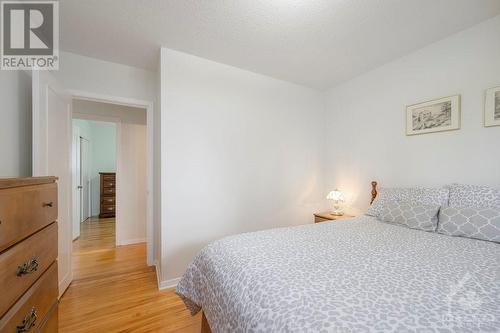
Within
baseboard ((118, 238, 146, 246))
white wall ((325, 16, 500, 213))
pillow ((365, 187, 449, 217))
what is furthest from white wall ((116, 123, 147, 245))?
pillow ((365, 187, 449, 217))

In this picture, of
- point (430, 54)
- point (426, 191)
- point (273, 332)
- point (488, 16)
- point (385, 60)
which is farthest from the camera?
point (385, 60)

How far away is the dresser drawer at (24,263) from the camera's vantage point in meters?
0.72

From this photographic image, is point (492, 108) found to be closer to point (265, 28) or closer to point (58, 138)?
point (265, 28)

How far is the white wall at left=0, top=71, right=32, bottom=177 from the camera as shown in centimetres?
134

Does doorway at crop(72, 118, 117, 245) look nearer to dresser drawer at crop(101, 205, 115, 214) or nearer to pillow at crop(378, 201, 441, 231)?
dresser drawer at crop(101, 205, 115, 214)

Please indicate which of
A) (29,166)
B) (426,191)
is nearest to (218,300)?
(29,166)

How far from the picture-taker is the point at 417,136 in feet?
7.48

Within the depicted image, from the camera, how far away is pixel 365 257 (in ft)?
3.83

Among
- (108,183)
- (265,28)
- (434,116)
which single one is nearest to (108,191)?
(108,183)

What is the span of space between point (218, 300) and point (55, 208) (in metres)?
1.03

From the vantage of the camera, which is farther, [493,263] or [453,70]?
[453,70]

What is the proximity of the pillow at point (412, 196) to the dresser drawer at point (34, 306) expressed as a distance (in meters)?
2.55

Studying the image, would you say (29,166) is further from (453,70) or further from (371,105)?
(453,70)

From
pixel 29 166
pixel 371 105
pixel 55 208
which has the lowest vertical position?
pixel 55 208
